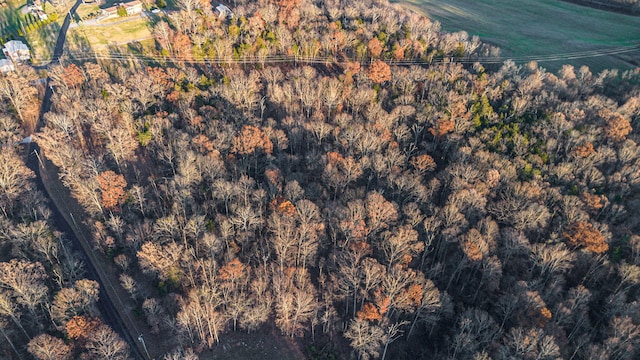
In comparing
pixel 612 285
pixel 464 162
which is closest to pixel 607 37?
pixel 464 162

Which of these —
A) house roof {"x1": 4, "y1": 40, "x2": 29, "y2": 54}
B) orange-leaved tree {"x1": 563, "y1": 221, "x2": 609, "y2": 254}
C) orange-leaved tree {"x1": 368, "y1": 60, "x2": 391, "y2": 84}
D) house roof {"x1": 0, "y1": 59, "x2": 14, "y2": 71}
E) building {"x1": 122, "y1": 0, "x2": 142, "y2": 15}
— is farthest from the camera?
building {"x1": 122, "y1": 0, "x2": 142, "y2": 15}

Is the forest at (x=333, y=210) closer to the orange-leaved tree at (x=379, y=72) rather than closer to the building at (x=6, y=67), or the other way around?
the orange-leaved tree at (x=379, y=72)

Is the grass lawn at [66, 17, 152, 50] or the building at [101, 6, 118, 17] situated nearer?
the grass lawn at [66, 17, 152, 50]

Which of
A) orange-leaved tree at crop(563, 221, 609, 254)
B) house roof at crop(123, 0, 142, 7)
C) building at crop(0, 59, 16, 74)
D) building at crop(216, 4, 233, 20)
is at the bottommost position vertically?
orange-leaved tree at crop(563, 221, 609, 254)

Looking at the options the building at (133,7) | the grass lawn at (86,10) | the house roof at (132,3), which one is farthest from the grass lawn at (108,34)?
the grass lawn at (86,10)

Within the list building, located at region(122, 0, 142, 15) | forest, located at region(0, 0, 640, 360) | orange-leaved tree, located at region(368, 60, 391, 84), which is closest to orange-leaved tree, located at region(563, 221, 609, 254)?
forest, located at region(0, 0, 640, 360)

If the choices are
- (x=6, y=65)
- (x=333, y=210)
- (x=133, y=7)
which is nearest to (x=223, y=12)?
(x=133, y=7)

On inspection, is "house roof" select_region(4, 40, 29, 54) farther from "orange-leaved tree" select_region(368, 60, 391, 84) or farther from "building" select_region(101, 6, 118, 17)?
"orange-leaved tree" select_region(368, 60, 391, 84)
